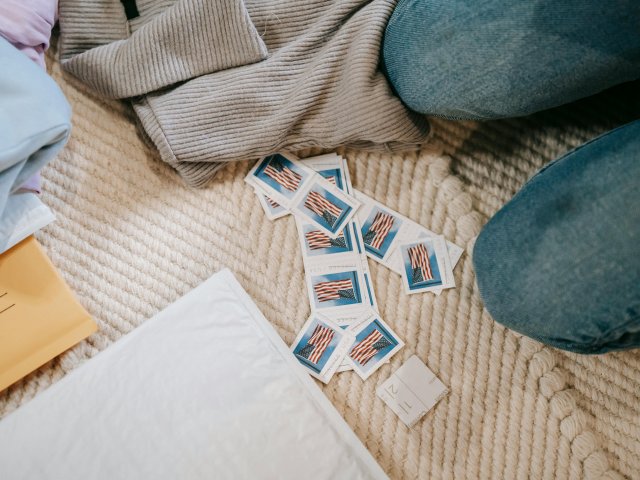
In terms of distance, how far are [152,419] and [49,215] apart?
0.35m

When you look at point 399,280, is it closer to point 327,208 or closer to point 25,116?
point 327,208

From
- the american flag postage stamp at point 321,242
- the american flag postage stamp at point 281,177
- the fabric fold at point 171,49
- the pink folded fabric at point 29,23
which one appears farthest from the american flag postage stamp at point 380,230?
the pink folded fabric at point 29,23

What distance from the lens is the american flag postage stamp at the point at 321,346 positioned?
2.95 ft

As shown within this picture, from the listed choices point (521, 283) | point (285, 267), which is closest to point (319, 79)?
point (285, 267)

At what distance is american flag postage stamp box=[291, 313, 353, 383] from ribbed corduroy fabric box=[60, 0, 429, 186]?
307mm

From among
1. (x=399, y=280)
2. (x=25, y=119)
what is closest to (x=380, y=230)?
(x=399, y=280)

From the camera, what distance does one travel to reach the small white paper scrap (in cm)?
89

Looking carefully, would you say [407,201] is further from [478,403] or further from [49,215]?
[49,215]

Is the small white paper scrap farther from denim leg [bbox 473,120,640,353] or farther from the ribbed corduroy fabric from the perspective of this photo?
the ribbed corduroy fabric

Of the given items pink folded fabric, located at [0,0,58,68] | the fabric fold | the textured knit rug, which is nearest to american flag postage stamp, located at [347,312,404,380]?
the textured knit rug

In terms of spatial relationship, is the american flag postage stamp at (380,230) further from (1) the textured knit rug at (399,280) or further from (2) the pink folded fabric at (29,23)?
→ (2) the pink folded fabric at (29,23)

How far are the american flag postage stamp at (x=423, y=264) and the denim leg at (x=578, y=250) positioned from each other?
0.58 feet

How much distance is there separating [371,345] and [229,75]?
51cm

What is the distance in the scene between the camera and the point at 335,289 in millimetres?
Result: 925
